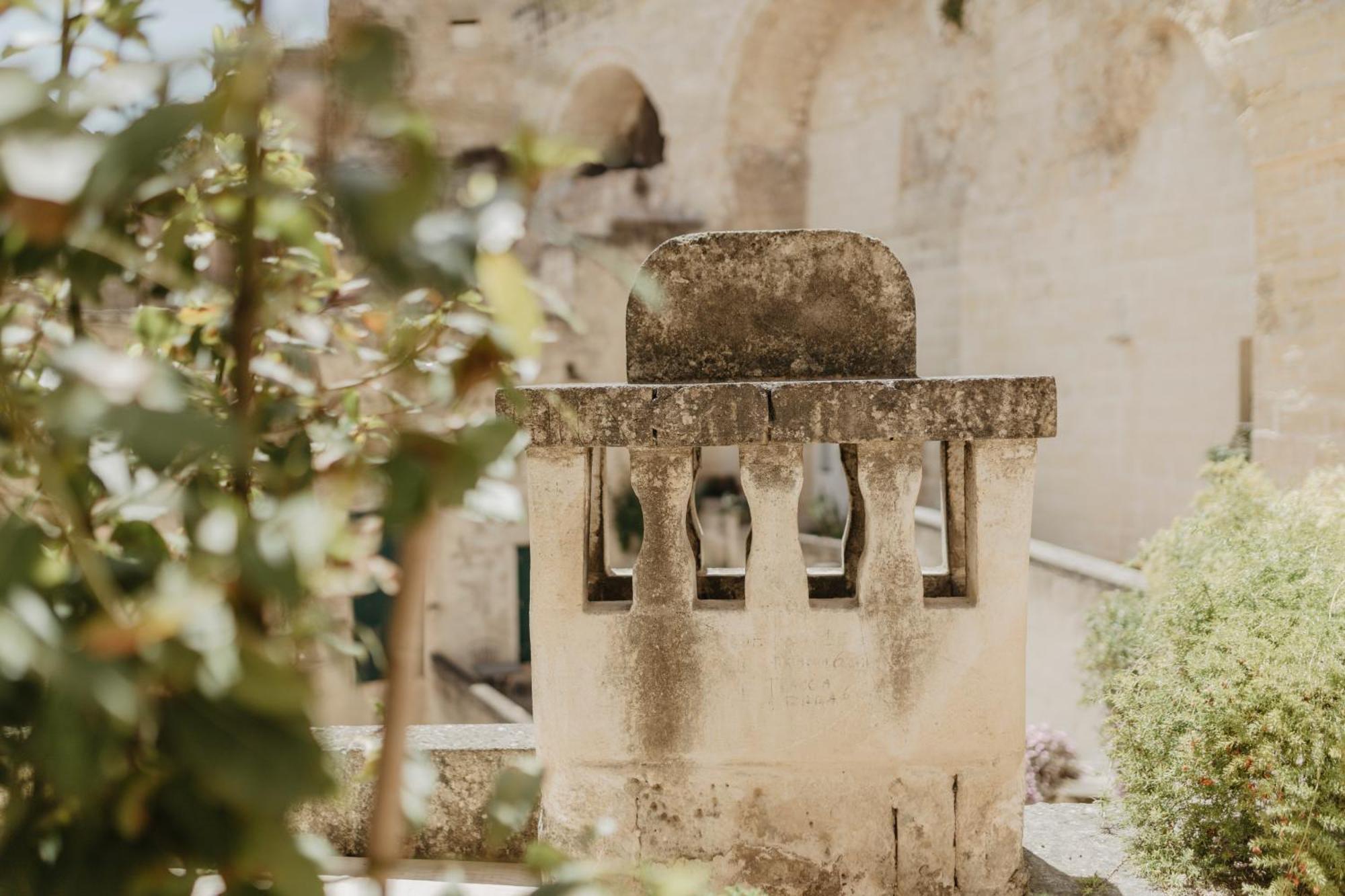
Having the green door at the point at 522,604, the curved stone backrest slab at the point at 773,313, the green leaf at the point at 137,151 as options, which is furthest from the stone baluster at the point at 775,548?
the green door at the point at 522,604

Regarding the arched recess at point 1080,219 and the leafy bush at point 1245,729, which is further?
the arched recess at point 1080,219

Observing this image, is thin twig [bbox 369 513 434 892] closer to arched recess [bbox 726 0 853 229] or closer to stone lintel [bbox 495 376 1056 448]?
stone lintel [bbox 495 376 1056 448]

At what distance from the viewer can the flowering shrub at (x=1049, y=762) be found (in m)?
4.79

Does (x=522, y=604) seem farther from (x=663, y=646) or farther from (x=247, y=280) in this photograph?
(x=247, y=280)

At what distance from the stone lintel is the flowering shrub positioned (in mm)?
3147

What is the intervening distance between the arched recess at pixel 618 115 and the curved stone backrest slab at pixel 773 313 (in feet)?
43.8

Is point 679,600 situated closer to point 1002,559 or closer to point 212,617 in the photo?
point 1002,559

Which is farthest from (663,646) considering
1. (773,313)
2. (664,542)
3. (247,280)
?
(247,280)

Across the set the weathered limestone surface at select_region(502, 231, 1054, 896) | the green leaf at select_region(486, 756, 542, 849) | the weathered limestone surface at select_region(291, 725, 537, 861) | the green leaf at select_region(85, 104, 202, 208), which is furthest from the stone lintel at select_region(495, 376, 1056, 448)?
the green leaf at select_region(85, 104, 202, 208)

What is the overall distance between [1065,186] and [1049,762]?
652cm

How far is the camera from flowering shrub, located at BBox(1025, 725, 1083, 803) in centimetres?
479

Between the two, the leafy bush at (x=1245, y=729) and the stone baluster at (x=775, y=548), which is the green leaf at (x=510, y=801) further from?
the leafy bush at (x=1245, y=729)

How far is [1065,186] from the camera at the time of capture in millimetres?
9820

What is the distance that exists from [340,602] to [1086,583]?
5346 mm
